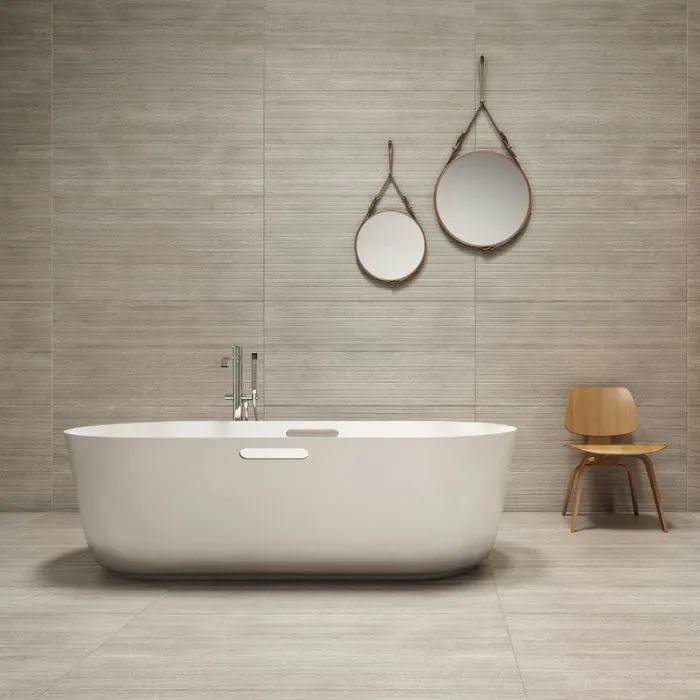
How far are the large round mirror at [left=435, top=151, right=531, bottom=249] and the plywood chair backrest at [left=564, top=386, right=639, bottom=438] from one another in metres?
0.95

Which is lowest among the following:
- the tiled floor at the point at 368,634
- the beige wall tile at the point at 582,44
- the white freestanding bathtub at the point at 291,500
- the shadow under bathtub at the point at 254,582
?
the shadow under bathtub at the point at 254,582

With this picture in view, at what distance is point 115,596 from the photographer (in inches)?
100

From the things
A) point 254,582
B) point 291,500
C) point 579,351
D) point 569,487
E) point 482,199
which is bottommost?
point 254,582

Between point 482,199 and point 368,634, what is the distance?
260cm

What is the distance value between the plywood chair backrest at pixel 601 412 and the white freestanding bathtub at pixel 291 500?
141 centimetres

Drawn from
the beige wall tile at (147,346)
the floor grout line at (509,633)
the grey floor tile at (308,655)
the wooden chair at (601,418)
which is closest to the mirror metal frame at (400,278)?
the beige wall tile at (147,346)

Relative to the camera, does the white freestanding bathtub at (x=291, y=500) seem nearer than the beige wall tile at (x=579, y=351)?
Yes

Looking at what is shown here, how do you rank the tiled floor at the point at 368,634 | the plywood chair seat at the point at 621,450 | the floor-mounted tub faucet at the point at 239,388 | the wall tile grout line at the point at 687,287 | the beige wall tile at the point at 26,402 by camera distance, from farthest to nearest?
the beige wall tile at the point at 26,402 < the wall tile grout line at the point at 687,287 < the floor-mounted tub faucet at the point at 239,388 < the plywood chair seat at the point at 621,450 < the tiled floor at the point at 368,634

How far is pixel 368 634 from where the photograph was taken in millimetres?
2164

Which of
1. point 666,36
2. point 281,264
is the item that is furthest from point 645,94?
point 281,264

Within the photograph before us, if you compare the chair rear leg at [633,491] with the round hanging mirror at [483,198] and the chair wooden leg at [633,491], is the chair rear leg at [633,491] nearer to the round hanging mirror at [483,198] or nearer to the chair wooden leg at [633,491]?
the chair wooden leg at [633,491]

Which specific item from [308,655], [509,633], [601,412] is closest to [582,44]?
[601,412]

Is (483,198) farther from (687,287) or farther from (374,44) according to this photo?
(687,287)

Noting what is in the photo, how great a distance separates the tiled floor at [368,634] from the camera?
182 centimetres
